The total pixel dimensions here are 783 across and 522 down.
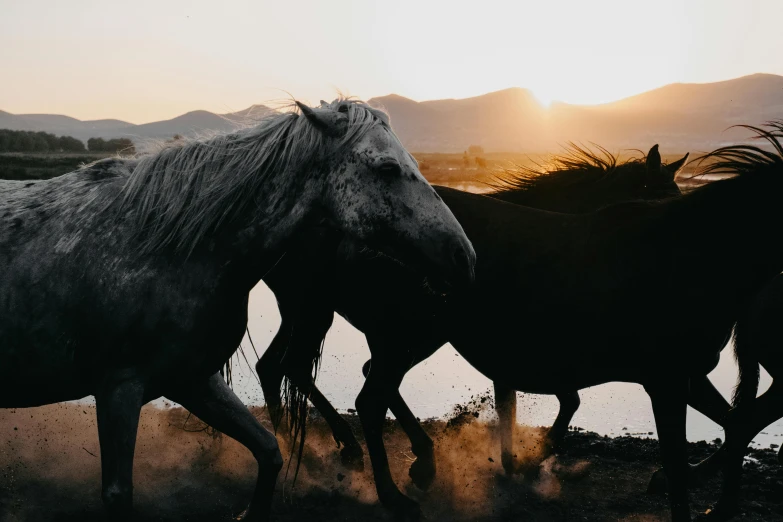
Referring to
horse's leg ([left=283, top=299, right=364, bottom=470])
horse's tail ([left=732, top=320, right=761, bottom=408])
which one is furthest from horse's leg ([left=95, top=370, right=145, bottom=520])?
horse's tail ([left=732, top=320, right=761, bottom=408])

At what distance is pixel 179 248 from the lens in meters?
3.03

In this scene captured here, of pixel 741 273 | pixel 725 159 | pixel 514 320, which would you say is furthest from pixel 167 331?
pixel 725 159

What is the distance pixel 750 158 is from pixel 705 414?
207 cm

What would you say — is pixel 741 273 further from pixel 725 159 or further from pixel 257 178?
pixel 257 178

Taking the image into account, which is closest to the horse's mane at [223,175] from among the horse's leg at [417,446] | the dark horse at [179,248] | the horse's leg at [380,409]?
the dark horse at [179,248]

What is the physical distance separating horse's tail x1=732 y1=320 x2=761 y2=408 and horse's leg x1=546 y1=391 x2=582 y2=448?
1.21m

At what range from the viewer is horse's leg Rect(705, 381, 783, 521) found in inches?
182

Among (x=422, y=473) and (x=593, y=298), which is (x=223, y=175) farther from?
(x=422, y=473)

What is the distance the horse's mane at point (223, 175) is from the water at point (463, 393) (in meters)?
4.61

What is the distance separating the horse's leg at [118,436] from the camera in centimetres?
287

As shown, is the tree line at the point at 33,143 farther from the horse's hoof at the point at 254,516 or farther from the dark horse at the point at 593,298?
the horse's hoof at the point at 254,516

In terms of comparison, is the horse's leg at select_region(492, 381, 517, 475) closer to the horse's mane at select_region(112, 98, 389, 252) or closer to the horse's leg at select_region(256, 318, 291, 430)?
the horse's leg at select_region(256, 318, 291, 430)

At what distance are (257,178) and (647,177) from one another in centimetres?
412

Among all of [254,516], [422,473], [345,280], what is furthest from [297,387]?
[254,516]
